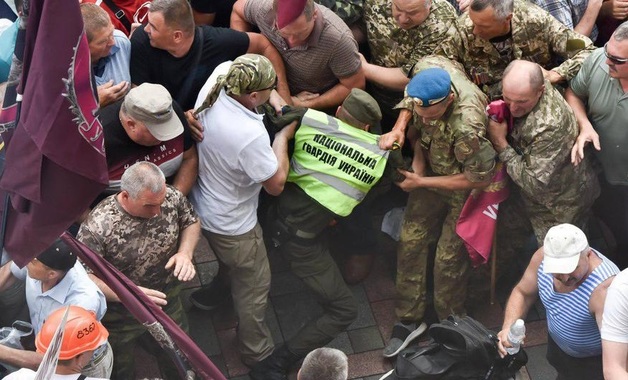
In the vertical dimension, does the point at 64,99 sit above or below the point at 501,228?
above

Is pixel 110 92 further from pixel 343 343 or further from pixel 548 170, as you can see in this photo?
pixel 548 170

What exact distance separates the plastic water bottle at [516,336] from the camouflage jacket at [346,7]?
2313mm

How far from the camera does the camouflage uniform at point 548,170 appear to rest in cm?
616

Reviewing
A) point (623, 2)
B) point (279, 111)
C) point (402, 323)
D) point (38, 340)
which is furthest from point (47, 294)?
point (623, 2)

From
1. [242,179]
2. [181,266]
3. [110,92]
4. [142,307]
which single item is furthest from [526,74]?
[142,307]

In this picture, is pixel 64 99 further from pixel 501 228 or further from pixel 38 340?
pixel 501 228

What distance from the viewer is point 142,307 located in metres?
5.39

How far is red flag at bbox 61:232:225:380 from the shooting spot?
5.39 metres

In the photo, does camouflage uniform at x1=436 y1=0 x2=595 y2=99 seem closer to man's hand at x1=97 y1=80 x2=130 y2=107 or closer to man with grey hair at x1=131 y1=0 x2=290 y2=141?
man with grey hair at x1=131 y1=0 x2=290 y2=141

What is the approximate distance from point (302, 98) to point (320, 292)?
1.24 metres

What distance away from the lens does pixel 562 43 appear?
6.54m

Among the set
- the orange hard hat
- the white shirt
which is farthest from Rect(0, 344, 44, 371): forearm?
the white shirt

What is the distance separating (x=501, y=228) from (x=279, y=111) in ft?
5.52

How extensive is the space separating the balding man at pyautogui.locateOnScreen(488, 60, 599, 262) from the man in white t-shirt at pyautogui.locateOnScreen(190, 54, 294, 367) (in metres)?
1.32
